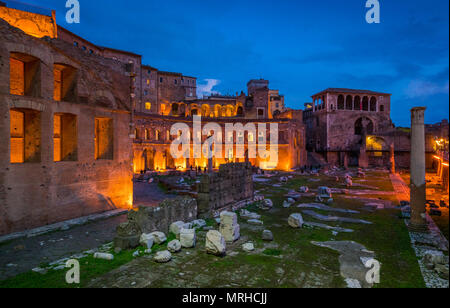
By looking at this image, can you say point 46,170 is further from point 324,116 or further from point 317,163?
point 324,116

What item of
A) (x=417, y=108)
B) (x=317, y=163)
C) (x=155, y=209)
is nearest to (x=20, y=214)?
(x=155, y=209)

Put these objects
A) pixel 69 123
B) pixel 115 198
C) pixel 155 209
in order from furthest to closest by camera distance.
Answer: pixel 115 198 < pixel 69 123 < pixel 155 209

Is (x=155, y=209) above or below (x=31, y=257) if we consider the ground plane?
above

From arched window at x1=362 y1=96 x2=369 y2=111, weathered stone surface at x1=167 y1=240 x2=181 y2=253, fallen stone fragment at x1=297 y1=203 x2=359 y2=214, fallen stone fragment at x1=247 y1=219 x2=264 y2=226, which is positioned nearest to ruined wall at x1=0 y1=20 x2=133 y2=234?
weathered stone surface at x1=167 y1=240 x2=181 y2=253

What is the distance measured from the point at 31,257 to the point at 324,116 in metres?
51.6

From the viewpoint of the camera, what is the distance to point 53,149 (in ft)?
35.4

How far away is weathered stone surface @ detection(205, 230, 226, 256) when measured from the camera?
7.79 meters

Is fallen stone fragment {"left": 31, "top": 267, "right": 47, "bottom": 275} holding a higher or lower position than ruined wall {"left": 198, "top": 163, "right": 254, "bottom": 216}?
lower

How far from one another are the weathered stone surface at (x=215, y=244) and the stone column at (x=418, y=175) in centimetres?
795

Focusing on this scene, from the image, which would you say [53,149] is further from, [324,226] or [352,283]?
[324,226]

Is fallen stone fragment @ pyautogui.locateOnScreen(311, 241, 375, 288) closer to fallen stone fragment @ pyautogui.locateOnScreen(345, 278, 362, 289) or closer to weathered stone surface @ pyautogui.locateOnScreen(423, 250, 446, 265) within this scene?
fallen stone fragment @ pyautogui.locateOnScreen(345, 278, 362, 289)

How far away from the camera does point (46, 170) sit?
10.5 meters

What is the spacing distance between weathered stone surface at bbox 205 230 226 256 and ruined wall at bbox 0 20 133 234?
7088 mm
